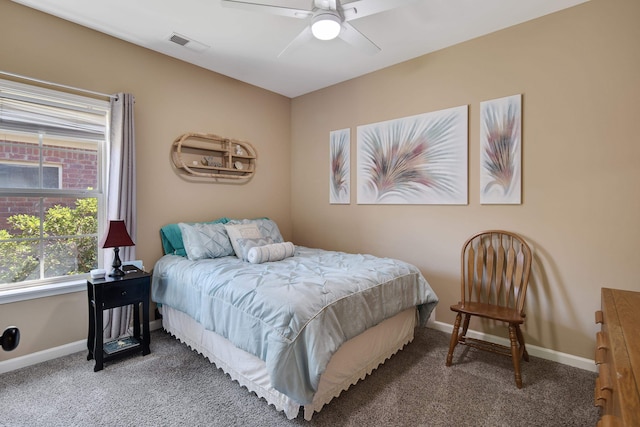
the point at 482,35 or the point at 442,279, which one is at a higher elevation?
the point at 482,35

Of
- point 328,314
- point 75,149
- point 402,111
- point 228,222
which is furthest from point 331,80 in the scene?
point 328,314

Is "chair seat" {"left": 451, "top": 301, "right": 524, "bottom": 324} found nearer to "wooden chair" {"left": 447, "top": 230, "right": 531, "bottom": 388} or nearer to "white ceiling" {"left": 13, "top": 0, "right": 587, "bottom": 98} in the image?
"wooden chair" {"left": 447, "top": 230, "right": 531, "bottom": 388}

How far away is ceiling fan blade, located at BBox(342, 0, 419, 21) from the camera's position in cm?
180

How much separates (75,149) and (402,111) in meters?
3.01

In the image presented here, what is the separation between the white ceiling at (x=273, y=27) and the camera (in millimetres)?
2332

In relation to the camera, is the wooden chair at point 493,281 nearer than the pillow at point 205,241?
Yes

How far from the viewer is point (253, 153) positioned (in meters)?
3.85

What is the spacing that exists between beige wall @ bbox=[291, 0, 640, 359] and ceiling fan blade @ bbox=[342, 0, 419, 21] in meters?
1.32

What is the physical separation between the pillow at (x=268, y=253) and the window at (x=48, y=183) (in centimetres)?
140

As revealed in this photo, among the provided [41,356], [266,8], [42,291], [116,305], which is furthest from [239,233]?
[266,8]

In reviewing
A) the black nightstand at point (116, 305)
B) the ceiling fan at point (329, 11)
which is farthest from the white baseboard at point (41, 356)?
the ceiling fan at point (329, 11)

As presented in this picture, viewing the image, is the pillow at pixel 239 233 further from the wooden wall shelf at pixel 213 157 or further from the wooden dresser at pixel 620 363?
the wooden dresser at pixel 620 363

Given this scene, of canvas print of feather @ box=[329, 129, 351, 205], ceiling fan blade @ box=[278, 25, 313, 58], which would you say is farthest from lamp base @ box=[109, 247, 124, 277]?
canvas print of feather @ box=[329, 129, 351, 205]

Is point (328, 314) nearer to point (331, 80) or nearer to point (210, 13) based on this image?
point (210, 13)
